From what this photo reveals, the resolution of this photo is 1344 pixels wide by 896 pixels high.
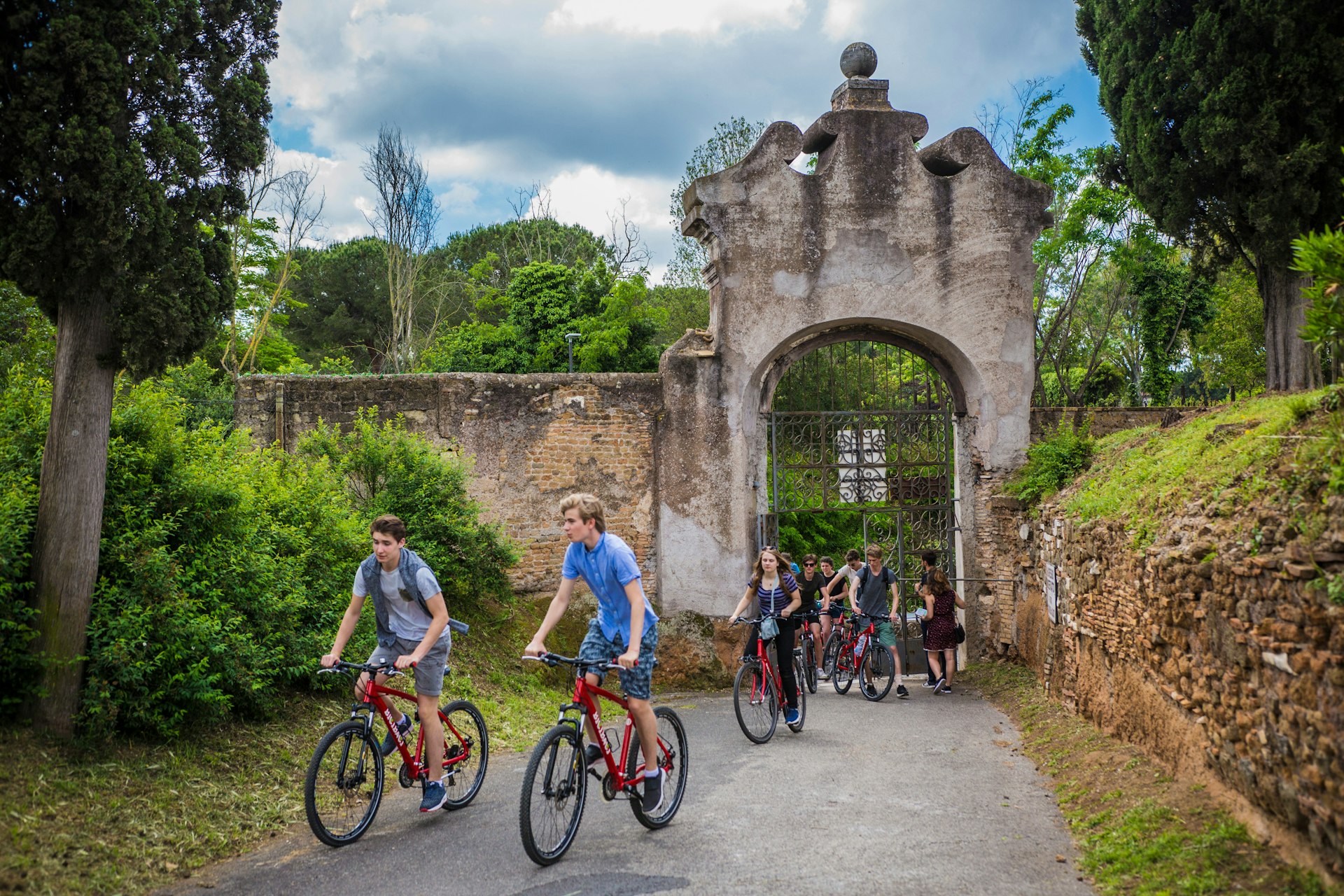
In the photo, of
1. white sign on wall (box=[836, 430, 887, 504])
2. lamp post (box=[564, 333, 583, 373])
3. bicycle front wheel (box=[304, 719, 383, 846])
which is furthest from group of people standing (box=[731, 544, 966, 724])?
lamp post (box=[564, 333, 583, 373])

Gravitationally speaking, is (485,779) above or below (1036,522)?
below

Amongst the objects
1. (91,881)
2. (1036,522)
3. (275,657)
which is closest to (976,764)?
(1036,522)

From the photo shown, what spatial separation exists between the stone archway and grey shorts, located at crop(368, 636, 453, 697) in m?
7.27

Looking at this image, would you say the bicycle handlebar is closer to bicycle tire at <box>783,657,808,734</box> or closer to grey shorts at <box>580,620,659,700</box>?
grey shorts at <box>580,620,659,700</box>

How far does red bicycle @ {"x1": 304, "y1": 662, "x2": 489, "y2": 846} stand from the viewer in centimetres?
567

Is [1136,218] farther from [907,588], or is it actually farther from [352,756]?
[352,756]

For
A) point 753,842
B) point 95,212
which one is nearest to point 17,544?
point 95,212

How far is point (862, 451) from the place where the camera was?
13859mm

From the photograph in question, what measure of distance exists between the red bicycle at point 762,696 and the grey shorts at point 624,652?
3.04 meters

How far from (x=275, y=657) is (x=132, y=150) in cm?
374

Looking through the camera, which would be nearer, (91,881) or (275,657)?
(91,881)

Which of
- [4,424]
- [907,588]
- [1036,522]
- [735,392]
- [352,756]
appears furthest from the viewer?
[907,588]

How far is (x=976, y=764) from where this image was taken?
26.4ft

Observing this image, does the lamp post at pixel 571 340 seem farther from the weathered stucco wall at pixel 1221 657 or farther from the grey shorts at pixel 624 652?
the grey shorts at pixel 624 652
